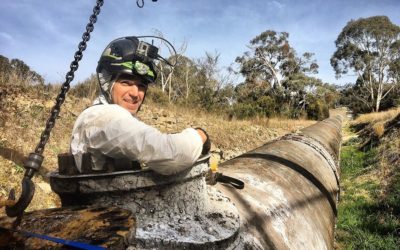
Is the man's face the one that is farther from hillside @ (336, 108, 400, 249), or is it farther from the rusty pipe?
hillside @ (336, 108, 400, 249)

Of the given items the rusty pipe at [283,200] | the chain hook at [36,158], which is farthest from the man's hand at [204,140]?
the chain hook at [36,158]

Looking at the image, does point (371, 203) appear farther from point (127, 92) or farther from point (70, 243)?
point (70, 243)

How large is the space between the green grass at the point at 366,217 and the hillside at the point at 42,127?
299 cm

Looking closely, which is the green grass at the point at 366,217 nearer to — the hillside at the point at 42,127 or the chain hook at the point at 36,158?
the hillside at the point at 42,127

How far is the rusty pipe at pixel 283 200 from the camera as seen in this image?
2076mm

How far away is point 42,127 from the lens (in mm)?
9156

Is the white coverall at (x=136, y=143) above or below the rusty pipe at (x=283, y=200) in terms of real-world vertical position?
above

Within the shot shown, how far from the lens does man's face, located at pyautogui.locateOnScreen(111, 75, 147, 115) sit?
7.58ft

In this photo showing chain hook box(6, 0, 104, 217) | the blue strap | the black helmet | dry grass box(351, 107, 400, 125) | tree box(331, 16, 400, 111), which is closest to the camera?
the blue strap

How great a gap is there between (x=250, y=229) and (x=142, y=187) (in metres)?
0.64

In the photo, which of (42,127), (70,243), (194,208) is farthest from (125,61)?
(42,127)

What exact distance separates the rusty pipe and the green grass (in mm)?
1248

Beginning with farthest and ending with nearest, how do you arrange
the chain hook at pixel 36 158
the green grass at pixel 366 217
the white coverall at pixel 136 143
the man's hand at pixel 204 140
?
the green grass at pixel 366 217 → the man's hand at pixel 204 140 → the white coverall at pixel 136 143 → the chain hook at pixel 36 158

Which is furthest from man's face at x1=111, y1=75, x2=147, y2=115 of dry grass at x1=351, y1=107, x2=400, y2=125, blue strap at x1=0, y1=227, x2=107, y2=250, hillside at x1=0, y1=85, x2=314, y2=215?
dry grass at x1=351, y1=107, x2=400, y2=125
